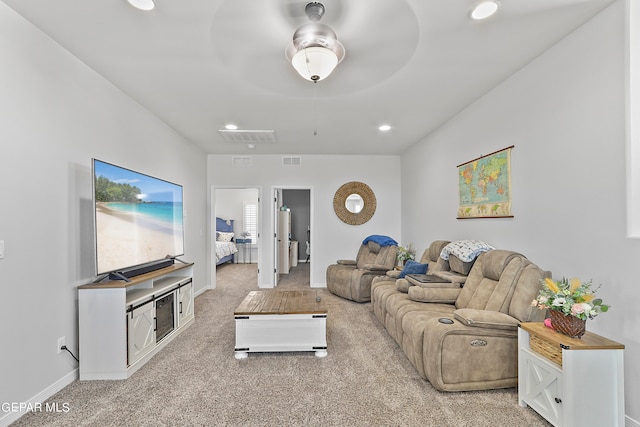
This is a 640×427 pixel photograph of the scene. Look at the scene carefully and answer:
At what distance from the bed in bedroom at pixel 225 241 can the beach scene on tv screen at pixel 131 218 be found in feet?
14.1

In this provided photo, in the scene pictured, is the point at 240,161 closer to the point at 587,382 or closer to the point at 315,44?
the point at 315,44

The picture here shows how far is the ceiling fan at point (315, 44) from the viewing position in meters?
1.98

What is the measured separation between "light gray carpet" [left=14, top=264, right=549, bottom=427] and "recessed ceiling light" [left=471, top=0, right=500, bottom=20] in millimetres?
2602

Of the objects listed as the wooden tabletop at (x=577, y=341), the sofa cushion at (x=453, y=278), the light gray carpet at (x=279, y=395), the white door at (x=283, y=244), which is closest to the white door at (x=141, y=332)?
the light gray carpet at (x=279, y=395)

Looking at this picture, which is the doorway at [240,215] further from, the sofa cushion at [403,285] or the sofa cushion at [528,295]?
the sofa cushion at [528,295]

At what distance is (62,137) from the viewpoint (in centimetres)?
243

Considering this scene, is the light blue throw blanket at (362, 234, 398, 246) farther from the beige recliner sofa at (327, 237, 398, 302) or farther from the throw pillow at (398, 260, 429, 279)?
the throw pillow at (398, 260, 429, 279)

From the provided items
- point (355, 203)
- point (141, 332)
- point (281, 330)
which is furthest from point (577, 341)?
point (355, 203)

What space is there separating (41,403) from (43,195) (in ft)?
4.78

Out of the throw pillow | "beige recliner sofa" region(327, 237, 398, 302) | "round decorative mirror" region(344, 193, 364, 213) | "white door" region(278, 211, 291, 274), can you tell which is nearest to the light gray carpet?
the throw pillow

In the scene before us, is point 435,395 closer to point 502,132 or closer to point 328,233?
point 502,132

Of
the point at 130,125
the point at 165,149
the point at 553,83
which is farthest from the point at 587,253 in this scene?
the point at 165,149

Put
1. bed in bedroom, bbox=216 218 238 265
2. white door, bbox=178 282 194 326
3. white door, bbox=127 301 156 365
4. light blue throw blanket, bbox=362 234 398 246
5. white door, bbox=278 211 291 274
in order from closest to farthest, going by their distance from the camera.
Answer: white door, bbox=127 301 156 365, white door, bbox=178 282 194 326, light blue throw blanket, bbox=362 234 398 246, white door, bbox=278 211 291 274, bed in bedroom, bbox=216 218 238 265

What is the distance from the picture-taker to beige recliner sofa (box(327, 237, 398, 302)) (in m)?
4.79
